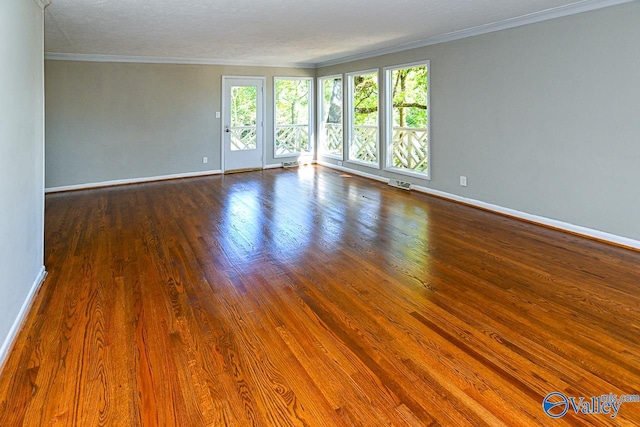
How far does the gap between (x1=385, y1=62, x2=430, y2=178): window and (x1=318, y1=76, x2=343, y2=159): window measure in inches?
67.4

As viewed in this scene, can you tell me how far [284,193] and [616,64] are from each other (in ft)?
14.5

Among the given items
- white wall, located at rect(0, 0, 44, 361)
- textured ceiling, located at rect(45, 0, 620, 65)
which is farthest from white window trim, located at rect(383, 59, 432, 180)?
white wall, located at rect(0, 0, 44, 361)

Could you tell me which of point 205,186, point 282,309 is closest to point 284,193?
point 205,186

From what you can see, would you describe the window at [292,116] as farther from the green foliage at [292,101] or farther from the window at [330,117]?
the window at [330,117]

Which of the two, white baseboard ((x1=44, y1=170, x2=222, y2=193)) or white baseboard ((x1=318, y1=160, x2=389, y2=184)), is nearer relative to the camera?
white baseboard ((x1=44, y1=170, x2=222, y2=193))

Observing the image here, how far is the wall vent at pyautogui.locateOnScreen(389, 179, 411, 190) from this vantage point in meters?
6.71

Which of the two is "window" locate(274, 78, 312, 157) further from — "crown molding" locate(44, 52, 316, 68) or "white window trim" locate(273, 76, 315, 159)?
"crown molding" locate(44, 52, 316, 68)

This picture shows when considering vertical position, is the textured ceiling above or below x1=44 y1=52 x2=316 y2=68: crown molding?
below

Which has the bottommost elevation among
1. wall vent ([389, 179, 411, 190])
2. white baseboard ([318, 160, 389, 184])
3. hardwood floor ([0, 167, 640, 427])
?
hardwood floor ([0, 167, 640, 427])

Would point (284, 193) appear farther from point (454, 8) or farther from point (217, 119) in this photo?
point (454, 8)

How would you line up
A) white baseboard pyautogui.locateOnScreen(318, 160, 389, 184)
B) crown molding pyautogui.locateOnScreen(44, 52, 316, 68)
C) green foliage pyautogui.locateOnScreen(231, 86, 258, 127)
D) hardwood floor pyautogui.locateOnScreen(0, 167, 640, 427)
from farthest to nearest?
1. green foliage pyautogui.locateOnScreen(231, 86, 258, 127)
2. white baseboard pyautogui.locateOnScreen(318, 160, 389, 184)
3. crown molding pyautogui.locateOnScreen(44, 52, 316, 68)
4. hardwood floor pyautogui.locateOnScreen(0, 167, 640, 427)

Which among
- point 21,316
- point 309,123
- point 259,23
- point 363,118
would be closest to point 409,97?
point 363,118

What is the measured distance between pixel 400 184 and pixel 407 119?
3.99ft

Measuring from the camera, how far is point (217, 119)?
26.9 ft
